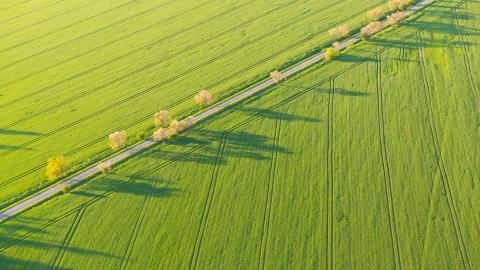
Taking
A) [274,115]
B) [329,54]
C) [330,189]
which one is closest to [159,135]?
[274,115]

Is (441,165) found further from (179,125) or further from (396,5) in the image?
(396,5)

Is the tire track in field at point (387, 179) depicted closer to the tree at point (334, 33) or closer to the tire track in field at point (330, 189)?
the tire track in field at point (330, 189)

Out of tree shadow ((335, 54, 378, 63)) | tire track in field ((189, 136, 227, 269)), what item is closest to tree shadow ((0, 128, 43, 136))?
tire track in field ((189, 136, 227, 269))

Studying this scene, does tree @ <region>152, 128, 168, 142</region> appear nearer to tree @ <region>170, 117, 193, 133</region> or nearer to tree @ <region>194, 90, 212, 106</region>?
tree @ <region>170, 117, 193, 133</region>

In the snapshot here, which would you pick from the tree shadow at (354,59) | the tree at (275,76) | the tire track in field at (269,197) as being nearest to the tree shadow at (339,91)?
the tree at (275,76)

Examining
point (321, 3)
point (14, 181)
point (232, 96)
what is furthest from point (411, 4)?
point (14, 181)
